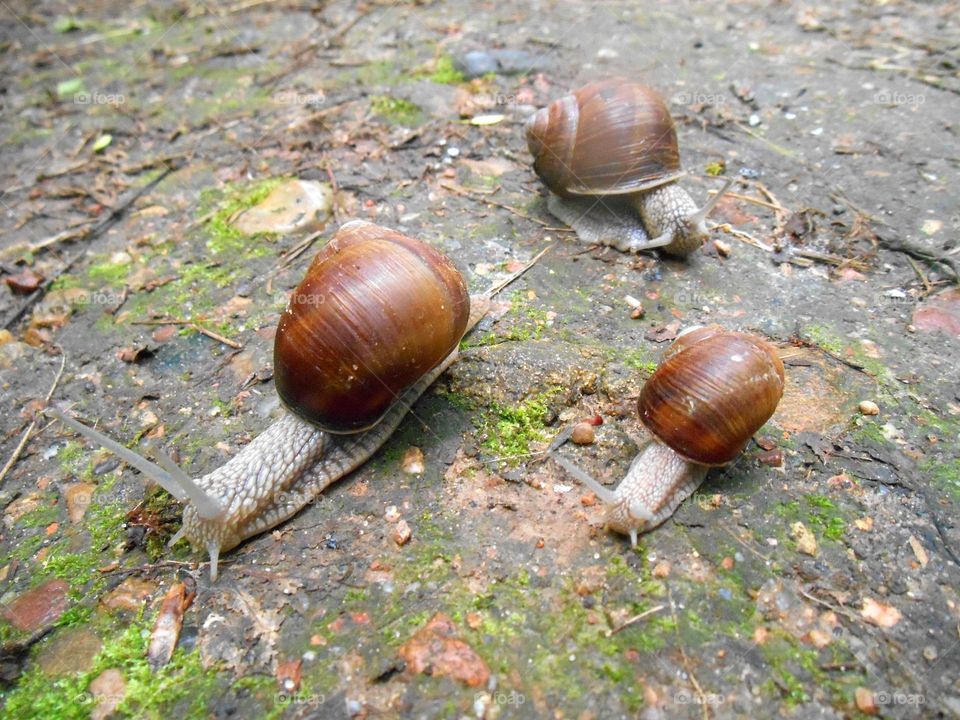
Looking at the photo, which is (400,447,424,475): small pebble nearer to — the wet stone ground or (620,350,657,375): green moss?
the wet stone ground

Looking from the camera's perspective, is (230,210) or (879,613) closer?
(879,613)

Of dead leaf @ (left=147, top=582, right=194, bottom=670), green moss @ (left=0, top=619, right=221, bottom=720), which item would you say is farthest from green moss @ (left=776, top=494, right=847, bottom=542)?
dead leaf @ (left=147, top=582, right=194, bottom=670)

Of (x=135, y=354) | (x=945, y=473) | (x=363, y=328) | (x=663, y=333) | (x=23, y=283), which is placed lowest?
(x=945, y=473)

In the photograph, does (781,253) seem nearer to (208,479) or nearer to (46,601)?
(208,479)

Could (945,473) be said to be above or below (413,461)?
below

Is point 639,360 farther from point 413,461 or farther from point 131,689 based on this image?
point 131,689

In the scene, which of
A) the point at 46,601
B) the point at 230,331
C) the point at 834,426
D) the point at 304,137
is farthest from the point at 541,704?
the point at 304,137

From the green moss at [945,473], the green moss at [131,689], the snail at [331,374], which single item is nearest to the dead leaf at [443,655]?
the green moss at [131,689]

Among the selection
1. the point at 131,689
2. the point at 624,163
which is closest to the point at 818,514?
the point at 624,163
